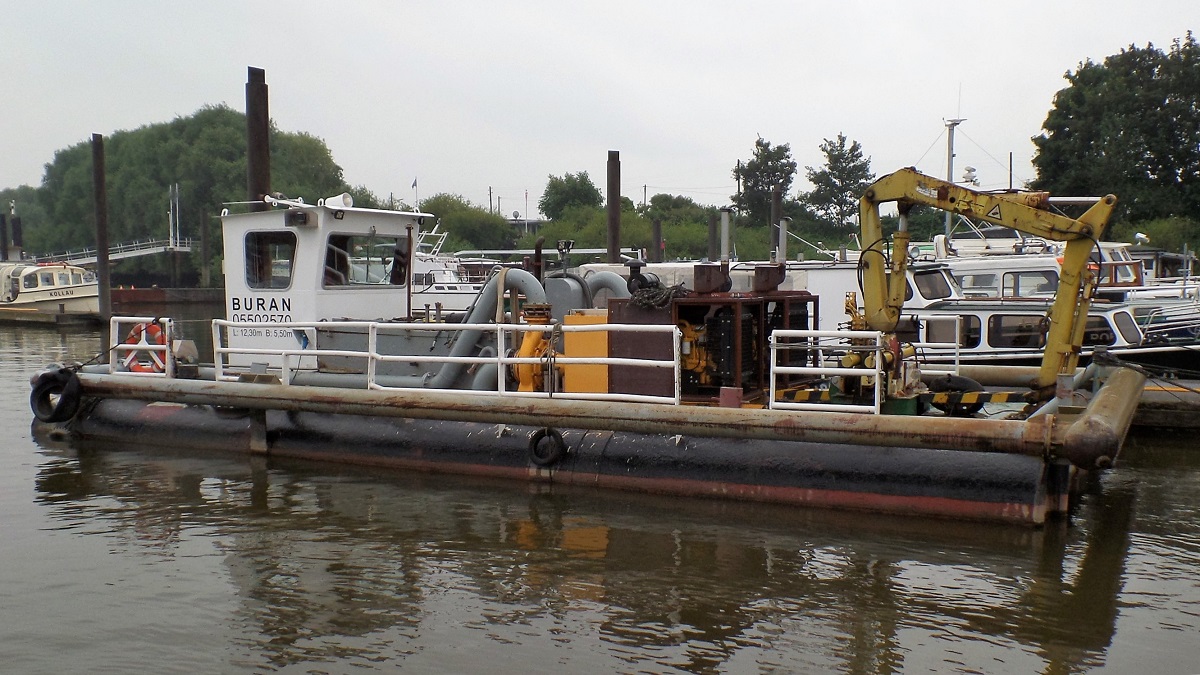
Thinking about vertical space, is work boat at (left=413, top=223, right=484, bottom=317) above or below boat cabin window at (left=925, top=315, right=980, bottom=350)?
above

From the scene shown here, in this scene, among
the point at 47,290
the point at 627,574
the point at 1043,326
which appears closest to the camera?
the point at 627,574

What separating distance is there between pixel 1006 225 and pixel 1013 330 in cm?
535

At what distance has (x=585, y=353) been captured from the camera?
998cm

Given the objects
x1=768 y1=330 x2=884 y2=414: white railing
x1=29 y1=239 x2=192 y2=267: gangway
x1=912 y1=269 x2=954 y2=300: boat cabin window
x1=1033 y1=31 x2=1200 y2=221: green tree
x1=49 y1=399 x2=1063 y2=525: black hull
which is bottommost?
x1=49 y1=399 x2=1063 y2=525: black hull

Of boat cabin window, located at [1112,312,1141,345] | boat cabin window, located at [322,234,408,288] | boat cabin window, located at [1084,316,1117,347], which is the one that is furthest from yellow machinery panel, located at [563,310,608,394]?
boat cabin window, located at [1112,312,1141,345]

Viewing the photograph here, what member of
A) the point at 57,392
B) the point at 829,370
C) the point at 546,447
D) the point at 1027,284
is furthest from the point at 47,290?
the point at 829,370

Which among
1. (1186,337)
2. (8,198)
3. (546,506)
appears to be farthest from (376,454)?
(8,198)

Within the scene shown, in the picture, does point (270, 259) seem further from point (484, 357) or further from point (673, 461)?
point (673, 461)

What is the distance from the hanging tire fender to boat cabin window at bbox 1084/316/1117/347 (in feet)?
43.3

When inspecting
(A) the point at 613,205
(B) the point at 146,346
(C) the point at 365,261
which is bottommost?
(B) the point at 146,346

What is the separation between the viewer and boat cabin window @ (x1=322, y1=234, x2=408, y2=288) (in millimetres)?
11806

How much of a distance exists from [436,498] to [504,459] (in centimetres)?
77

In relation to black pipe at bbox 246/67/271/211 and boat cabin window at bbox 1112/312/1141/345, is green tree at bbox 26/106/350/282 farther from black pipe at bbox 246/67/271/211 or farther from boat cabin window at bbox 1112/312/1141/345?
boat cabin window at bbox 1112/312/1141/345

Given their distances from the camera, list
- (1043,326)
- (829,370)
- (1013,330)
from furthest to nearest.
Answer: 1. (1013,330)
2. (1043,326)
3. (829,370)
